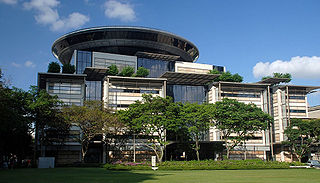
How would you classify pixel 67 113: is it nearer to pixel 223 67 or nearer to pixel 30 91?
pixel 30 91

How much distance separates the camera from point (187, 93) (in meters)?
77.4

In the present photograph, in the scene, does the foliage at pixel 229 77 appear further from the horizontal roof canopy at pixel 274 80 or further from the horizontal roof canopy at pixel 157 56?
the horizontal roof canopy at pixel 157 56

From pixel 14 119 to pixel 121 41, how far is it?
47.1 meters

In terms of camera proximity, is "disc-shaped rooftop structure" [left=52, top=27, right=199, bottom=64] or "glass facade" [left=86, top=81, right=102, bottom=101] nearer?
"glass facade" [left=86, top=81, right=102, bottom=101]

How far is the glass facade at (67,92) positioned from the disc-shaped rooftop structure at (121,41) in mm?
16171

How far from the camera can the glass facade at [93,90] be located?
72.2 meters

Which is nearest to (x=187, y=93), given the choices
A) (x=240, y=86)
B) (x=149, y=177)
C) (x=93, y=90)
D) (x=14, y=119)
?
(x=240, y=86)

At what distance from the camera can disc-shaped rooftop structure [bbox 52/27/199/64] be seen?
79275 millimetres

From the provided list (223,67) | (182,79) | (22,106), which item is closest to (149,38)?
(182,79)

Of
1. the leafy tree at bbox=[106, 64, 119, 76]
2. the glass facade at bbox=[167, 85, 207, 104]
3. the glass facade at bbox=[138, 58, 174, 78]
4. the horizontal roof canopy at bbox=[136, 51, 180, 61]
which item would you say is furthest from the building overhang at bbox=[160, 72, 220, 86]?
the leafy tree at bbox=[106, 64, 119, 76]

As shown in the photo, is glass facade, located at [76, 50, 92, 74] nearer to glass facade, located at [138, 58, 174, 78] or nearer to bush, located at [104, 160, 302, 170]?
glass facade, located at [138, 58, 174, 78]

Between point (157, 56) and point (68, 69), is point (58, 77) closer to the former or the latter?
point (68, 69)

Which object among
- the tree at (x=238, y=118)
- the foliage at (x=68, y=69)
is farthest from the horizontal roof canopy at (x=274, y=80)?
the foliage at (x=68, y=69)

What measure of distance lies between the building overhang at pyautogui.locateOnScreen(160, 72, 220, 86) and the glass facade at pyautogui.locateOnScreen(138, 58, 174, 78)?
585 centimetres
